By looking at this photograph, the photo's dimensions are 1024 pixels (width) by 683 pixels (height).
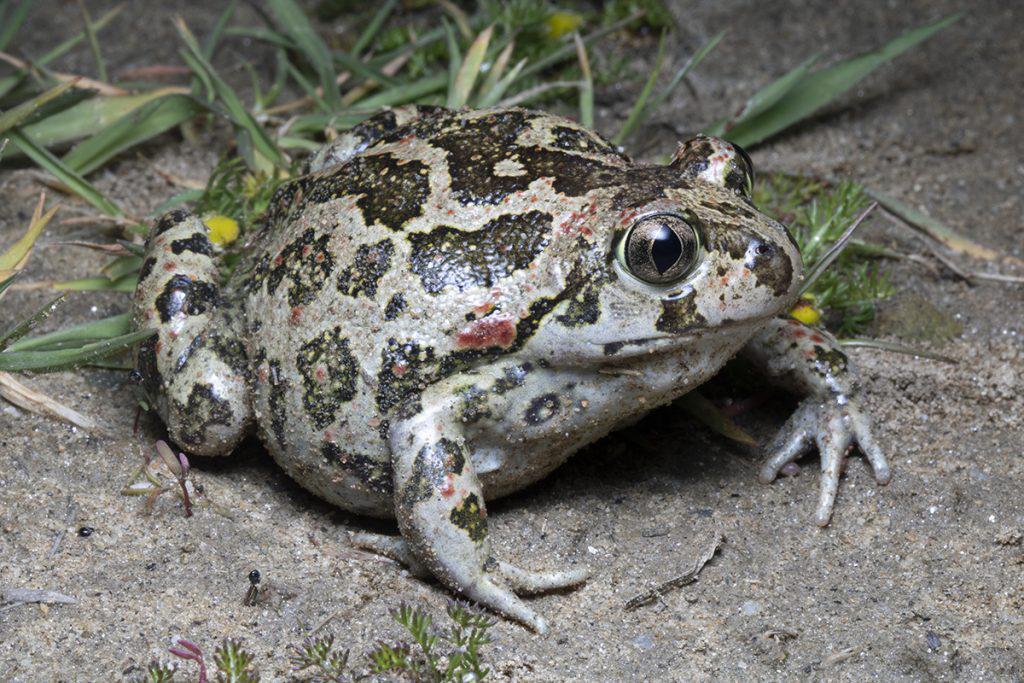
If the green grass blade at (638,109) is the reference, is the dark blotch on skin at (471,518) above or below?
below

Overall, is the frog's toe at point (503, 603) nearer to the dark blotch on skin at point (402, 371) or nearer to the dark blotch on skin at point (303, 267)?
the dark blotch on skin at point (402, 371)

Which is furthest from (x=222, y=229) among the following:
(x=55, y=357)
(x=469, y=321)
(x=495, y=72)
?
(x=495, y=72)

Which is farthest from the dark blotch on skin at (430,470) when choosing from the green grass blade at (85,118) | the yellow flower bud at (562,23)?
the yellow flower bud at (562,23)

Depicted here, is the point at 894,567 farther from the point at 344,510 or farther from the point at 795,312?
the point at 344,510

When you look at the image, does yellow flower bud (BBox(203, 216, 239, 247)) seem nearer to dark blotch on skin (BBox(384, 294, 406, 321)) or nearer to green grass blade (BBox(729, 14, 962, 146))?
dark blotch on skin (BBox(384, 294, 406, 321))

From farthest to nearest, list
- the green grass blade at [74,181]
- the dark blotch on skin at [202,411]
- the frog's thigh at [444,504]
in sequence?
the green grass blade at [74,181], the dark blotch on skin at [202,411], the frog's thigh at [444,504]

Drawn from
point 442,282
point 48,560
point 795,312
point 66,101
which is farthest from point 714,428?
point 66,101

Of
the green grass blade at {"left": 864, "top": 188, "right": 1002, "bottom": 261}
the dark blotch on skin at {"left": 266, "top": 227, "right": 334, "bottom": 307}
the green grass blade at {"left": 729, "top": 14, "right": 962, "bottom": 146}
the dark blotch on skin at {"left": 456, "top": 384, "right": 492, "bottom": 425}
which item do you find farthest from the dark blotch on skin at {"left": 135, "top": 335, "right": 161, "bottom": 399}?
the green grass blade at {"left": 864, "top": 188, "right": 1002, "bottom": 261}
